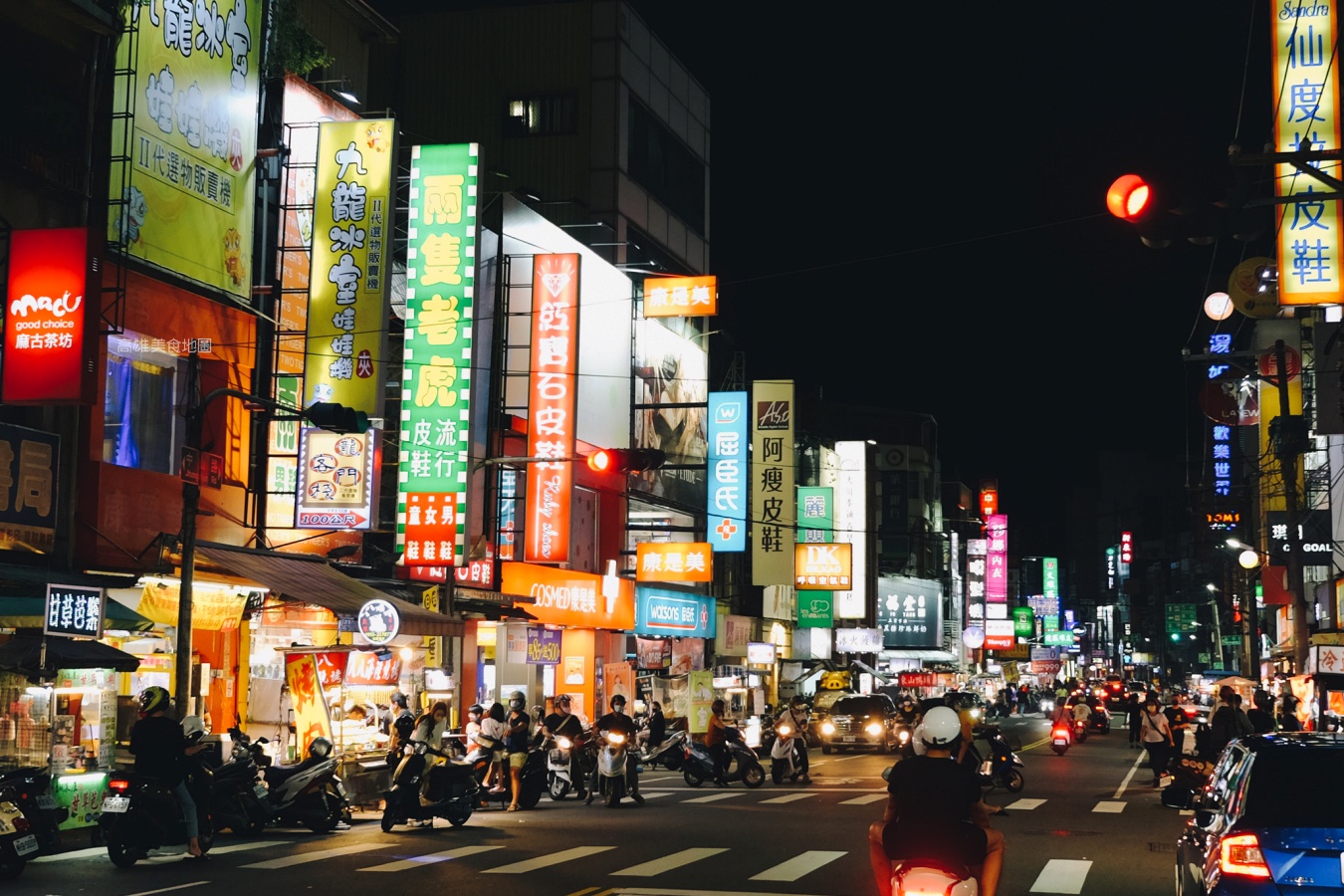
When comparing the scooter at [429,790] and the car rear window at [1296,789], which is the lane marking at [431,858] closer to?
the scooter at [429,790]

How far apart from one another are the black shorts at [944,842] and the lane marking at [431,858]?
7.99 meters

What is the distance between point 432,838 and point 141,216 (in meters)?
10.6

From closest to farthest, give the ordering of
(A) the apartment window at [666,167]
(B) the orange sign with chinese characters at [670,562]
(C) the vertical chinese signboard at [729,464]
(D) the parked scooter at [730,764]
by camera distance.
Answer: (D) the parked scooter at [730,764]
(B) the orange sign with chinese characters at [670,562]
(A) the apartment window at [666,167]
(C) the vertical chinese signboard at [729,464]

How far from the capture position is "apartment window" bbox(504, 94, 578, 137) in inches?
1761

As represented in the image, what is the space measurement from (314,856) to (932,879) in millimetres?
9923

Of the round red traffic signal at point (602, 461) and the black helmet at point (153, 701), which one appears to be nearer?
the black helmet at point (153, 701)

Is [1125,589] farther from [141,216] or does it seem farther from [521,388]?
[141,216]

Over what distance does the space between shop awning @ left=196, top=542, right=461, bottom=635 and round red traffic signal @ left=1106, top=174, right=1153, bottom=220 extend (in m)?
16.2

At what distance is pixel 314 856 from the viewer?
15.8 metres

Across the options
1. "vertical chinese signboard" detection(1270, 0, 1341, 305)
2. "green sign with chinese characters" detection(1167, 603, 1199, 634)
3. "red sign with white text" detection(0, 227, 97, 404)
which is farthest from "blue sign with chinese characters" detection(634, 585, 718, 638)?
"green sign with chinese characters" detection(1167, 603, 1199, 634)

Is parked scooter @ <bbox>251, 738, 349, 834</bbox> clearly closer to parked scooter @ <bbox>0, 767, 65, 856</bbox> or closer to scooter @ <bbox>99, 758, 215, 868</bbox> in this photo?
scooter @ <bbox>99, 758, 215, 868</bbox>

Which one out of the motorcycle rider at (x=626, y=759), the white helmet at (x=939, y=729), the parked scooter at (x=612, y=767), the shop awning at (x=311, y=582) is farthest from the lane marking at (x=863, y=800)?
the white helmet at (x=939, y=729)

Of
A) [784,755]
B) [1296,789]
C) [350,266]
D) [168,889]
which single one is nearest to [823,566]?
[784,755]

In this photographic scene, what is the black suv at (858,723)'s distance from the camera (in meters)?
43.7
